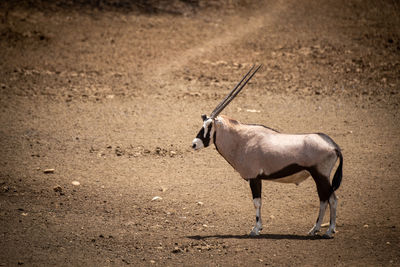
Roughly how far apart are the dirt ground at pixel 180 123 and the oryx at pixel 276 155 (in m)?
0.85

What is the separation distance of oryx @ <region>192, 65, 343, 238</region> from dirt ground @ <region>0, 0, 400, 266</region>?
0.85 meters

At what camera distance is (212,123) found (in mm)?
8938

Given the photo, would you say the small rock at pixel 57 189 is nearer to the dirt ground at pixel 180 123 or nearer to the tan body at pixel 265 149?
the dirt ground at pixel 180 123

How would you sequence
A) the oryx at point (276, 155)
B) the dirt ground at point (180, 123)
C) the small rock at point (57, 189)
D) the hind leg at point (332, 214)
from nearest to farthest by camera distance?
the oryx at point (276, 155) < the hind leg at point (332, 214) < the dirt ground at point (180, 123) < the small rock at point (57, 189)

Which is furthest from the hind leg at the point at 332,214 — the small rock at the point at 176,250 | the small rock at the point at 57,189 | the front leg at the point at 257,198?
the small rock at the point at 57,189

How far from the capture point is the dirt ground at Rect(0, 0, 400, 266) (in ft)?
27.9

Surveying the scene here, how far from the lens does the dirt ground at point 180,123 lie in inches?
335

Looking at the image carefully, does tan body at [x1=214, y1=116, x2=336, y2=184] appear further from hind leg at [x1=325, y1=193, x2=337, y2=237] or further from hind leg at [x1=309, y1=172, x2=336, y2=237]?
hind leg at [x1=325, y1=193, x2=337, y2=237]

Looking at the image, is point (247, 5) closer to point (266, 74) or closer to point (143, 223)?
point (266, 74)

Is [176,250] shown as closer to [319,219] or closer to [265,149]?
[265,149]

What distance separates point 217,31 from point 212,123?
46.0 feet

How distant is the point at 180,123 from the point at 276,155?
6791 mm

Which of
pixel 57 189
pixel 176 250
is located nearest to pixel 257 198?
pixel 176 250

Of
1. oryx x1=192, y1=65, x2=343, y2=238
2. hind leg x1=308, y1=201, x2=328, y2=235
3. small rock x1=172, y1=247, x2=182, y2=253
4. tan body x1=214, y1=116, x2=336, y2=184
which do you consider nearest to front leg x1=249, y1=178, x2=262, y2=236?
oryx x1=192, y1=65, x2=343, y2=238
